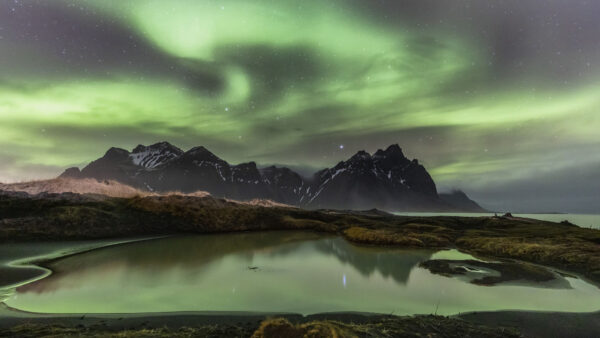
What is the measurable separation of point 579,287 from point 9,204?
41898mm

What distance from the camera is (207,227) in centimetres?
3128

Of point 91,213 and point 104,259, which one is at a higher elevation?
point 91,213

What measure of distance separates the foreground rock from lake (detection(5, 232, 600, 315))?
6.36 meters

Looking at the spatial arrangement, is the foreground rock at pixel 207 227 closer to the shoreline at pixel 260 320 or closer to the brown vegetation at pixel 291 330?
the shoreline at pixel 260 320

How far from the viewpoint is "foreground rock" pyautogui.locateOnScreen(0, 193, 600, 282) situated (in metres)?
18.0

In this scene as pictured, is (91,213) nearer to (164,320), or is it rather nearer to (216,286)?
(216,286)

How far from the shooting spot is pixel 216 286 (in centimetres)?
1073

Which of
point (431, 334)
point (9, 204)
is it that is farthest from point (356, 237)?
point (9, 204)

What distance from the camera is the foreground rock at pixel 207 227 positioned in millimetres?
18000

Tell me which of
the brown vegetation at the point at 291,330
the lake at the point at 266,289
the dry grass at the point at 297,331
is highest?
the dry grass at the point at 297,331

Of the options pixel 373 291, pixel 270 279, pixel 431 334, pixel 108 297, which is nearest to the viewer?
pixel 431 334

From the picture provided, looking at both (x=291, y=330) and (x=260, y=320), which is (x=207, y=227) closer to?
(x=260, y=320)

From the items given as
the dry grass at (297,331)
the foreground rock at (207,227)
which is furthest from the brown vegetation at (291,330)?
the foreground rock at (207,227)

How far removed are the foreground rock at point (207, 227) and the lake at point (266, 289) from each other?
6.36 m
